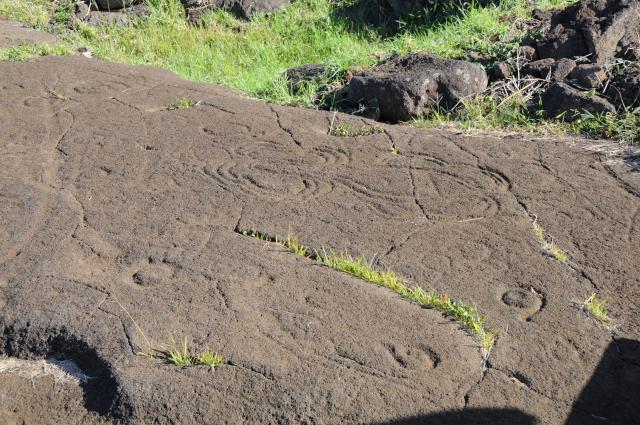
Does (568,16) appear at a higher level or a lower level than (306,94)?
higher

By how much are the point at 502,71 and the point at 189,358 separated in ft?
10.4

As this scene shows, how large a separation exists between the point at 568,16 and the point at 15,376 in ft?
13.4

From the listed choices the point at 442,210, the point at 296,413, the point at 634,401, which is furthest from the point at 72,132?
the point at 634,401

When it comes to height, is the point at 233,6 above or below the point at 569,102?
below

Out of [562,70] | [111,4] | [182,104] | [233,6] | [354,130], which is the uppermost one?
[562,70]

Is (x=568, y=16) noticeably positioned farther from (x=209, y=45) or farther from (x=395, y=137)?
(x=209, y=45)

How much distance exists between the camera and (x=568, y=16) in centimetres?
518

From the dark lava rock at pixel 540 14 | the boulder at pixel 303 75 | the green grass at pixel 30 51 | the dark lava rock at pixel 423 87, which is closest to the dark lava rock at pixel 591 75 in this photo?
the dark lava rock at pixel 423 87

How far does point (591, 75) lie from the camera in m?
4.64

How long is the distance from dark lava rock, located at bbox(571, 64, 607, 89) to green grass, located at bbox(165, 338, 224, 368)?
3.04m

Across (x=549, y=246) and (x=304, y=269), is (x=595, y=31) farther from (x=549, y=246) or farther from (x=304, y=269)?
(x=304, y=269)

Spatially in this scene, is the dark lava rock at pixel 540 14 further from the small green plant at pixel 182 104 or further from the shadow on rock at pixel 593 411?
the shadow on rock at pixel 593 411

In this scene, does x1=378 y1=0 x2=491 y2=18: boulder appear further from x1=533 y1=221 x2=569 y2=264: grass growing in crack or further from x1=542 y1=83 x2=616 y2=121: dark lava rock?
x1=533 y1=221 x2=569 y2=264: grass growing in crack

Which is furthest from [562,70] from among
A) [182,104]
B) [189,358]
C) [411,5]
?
[189,358]
